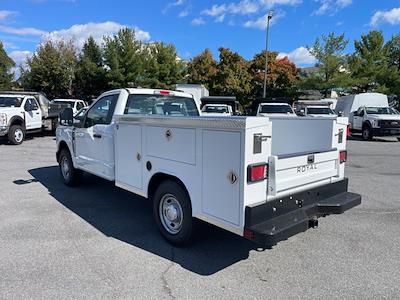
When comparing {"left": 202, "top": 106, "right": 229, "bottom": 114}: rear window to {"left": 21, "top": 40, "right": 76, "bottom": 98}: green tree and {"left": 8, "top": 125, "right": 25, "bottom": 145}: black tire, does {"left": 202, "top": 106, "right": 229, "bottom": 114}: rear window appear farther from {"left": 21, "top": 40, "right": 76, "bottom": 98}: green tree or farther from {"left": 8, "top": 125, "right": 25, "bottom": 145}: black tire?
{"left": 21, "top": 40, "right": 76, "bottom": 98}: green tree

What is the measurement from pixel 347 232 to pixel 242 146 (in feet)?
8.60

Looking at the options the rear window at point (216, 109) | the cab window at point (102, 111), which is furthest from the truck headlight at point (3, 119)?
the rear window at point (216, 109)

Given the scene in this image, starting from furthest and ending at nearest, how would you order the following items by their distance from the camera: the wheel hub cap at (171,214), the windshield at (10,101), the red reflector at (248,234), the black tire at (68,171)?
the windshield at (10,101)
the black tire at (68,171)
the wheel hub cap at (171,214)
the red reflector at (248,234)

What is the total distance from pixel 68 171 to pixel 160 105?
276 cm

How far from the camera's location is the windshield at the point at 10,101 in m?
15.6

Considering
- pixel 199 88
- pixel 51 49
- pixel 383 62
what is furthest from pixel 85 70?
pixel 383 62

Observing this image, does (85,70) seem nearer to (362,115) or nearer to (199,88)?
(199,88)

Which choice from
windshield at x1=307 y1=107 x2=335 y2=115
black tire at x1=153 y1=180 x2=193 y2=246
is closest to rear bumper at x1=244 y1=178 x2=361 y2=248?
black tire at x1=153 y1=180 x2=193 y2=246

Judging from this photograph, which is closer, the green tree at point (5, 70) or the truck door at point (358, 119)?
the truck door at point (358, 119)

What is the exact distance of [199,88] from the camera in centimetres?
3122

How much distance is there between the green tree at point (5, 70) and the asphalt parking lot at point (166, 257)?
45344mm

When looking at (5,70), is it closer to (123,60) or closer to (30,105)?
(123,60)


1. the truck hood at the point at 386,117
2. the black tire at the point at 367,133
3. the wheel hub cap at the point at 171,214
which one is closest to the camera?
the wheel hub cap at the point at 171,214

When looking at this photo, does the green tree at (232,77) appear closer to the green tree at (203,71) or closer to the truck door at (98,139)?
the green tree at (203,71)
